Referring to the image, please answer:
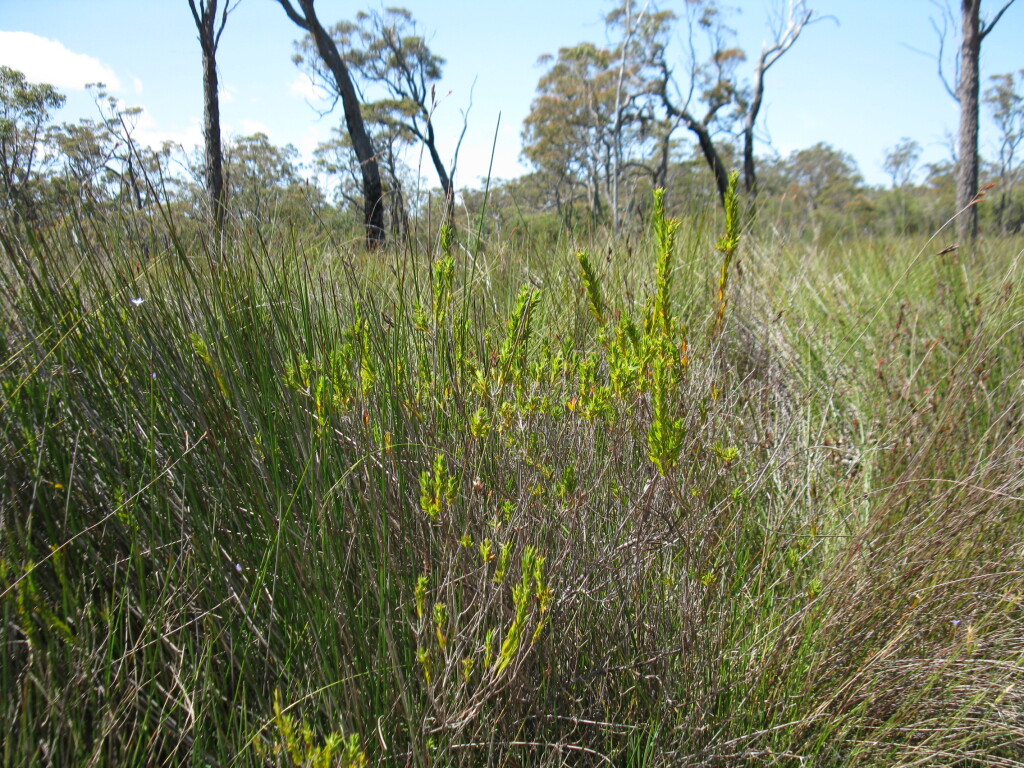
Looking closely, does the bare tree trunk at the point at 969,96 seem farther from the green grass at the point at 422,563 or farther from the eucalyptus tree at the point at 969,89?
the green grass at the point at 422,563

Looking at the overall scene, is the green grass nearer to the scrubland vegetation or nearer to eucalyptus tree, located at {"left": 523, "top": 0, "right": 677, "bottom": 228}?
the scrubland vegetation

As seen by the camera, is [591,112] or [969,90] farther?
[591,112]

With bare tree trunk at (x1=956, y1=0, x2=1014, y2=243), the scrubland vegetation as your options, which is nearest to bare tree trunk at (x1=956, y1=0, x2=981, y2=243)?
bare tree trunk at (x1=956, y1=0, x2=1014, y2=243)

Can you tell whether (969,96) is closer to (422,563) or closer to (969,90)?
(969,90)

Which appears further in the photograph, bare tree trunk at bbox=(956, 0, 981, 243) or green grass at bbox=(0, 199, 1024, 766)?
bare tree trunk at bbox=(956, 0, 981, 243)

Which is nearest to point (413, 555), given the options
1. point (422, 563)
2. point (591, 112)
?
point (422, 563)

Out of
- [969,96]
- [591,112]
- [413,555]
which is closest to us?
[413,555]

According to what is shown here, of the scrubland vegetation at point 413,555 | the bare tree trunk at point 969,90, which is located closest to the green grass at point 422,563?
the scrubland vegetation at point 413,555

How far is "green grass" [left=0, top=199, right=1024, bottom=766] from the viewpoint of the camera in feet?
3.70

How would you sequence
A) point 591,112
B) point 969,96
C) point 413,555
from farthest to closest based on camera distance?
point 591,112
point 969,96
point 413,555

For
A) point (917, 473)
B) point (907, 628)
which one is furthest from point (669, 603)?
point (917, 473)

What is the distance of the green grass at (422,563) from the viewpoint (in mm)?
1128

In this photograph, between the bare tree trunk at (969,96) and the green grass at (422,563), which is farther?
the bare tree trunk at (969,96)

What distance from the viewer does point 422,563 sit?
1.35 meters
